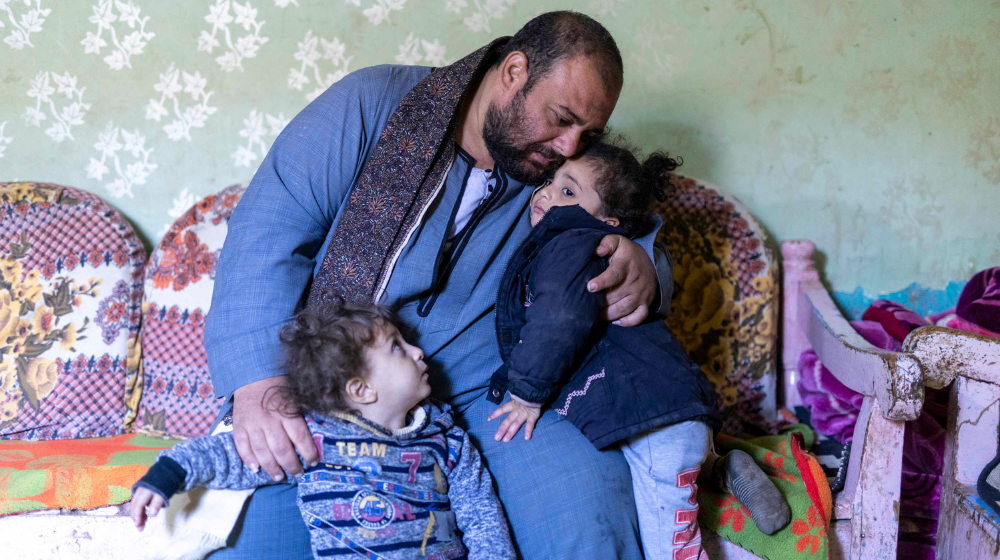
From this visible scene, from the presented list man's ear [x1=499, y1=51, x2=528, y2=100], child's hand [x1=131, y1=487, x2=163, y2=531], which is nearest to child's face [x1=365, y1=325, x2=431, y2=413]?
child's hand [x1=131, y1=487, x2=163, y2=531]

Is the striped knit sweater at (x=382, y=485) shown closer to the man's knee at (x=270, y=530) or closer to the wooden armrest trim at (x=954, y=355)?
the man's knee at (x=270, y=530)

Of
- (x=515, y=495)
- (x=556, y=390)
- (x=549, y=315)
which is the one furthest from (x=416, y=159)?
(x=515, y=495)

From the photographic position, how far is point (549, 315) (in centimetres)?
138

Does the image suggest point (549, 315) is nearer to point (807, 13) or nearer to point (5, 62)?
point (807, 13)

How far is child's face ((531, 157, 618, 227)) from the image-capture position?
158cm

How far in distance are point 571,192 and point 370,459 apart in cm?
77

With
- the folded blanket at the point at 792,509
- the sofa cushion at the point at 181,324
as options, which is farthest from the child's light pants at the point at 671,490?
the sofa cushion at the point at 181,324

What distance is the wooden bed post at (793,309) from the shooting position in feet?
7.16

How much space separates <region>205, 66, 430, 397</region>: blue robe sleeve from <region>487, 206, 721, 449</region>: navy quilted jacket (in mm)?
450

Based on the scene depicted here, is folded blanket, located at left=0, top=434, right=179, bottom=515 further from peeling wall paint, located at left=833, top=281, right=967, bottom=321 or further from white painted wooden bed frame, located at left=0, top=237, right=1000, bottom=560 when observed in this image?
peeling wall paint, located at left=833, top=281, right=967, bottom=321

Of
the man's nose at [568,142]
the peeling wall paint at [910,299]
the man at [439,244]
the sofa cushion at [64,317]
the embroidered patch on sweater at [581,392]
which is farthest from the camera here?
the peeling wall paint at [910,299]

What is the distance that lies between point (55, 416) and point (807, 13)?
8.94 ft

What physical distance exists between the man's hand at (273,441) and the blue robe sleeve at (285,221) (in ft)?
0.35

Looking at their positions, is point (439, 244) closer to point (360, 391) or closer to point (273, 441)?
point (360, 391)
